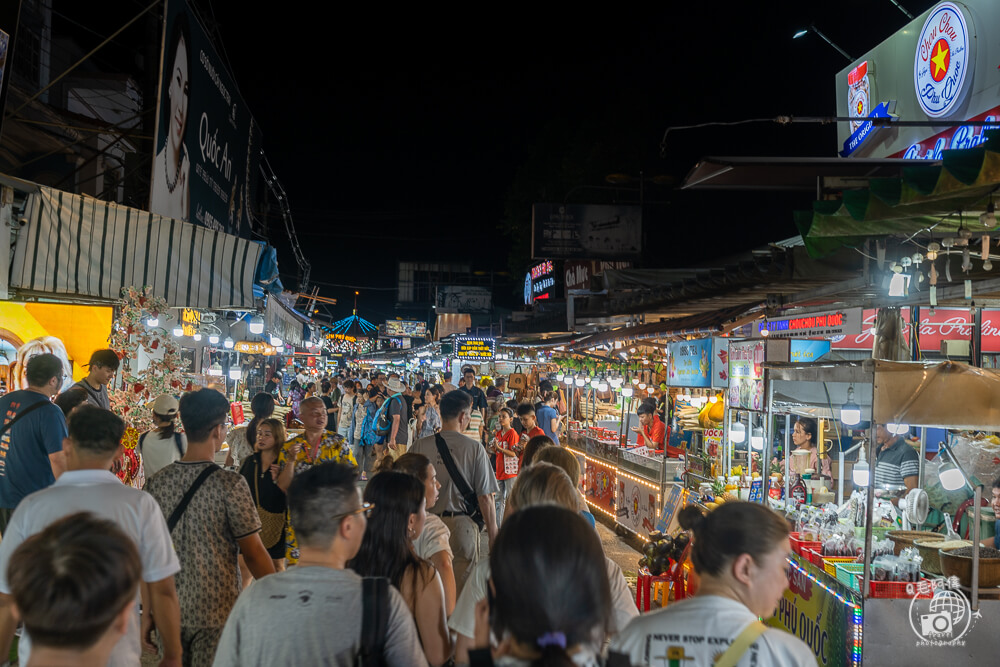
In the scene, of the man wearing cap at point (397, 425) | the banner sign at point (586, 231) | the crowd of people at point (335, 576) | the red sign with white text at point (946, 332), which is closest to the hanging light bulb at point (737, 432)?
the red sign with white text at point (946, 332)

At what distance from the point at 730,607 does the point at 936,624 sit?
153 inches

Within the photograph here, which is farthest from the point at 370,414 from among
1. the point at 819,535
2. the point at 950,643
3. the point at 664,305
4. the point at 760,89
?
the point at 760,89

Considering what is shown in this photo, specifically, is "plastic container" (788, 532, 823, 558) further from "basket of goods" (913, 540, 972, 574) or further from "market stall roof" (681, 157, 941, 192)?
"market stall roof" (681, 157, 941, 192)

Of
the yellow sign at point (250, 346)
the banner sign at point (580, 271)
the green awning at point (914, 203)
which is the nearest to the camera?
the green awning at point (914, 203)

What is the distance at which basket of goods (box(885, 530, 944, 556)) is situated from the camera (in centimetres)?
588

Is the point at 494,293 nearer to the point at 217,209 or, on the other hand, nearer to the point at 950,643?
the point at 217,209

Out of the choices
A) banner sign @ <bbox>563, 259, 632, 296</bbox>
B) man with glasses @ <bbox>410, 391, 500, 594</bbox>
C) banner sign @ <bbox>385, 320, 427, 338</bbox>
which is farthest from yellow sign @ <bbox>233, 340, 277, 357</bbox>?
banner sign @ <bbox>385, 320, 427, 338</bbox>

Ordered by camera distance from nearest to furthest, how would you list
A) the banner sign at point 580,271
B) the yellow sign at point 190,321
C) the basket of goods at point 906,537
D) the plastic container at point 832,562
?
1. the plastic container at point 832,562
2. the basket of goods at point 906,537
3. the yellow sign at point 190,321
4. the banner sign at point 580,271

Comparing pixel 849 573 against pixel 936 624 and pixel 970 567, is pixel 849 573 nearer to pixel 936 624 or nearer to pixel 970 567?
pixel 936 624

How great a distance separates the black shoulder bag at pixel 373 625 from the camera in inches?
96.3

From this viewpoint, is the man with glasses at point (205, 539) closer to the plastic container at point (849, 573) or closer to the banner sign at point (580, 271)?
the plastic container at point (849, 573)

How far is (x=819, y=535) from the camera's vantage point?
658 cm

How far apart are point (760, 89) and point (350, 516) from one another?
75.0ft

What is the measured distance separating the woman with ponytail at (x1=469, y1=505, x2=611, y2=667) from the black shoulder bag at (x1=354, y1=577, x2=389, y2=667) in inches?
21.0
